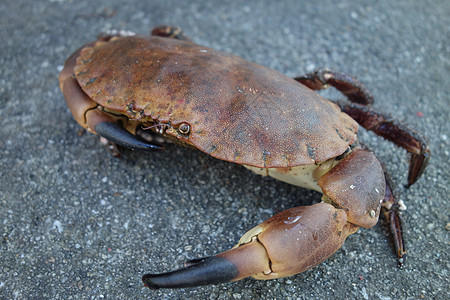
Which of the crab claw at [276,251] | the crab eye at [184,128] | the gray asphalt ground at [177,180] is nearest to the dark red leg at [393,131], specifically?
the gray asphalt ground at [177,180]

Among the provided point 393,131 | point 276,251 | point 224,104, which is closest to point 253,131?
point 224,104

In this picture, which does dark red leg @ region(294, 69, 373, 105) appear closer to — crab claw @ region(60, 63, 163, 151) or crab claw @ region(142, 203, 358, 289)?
crab claw @ region(142, 203, 358, 289)

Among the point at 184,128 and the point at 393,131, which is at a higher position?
the point at 184,128

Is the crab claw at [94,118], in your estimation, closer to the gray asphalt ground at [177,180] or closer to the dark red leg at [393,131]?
the gray asphalt ground at [177,180]

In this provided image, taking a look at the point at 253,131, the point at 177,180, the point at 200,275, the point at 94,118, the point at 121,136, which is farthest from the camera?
the point at 177,180

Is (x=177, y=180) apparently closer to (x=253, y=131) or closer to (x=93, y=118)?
(x=93, y=118)

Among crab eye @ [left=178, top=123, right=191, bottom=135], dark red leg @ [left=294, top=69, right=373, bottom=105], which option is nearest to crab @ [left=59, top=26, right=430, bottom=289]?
crab eye @ [left=178, top=123, right=191, bottom=135]
